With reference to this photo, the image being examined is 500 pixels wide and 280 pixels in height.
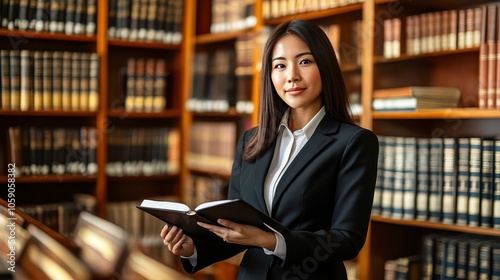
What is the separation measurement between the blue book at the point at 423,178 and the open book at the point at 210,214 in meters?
1.25

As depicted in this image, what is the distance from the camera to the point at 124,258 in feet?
2.75

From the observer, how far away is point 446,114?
237 centimetres

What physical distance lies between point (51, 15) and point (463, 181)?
2.21 m

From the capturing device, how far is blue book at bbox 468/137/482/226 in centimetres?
230

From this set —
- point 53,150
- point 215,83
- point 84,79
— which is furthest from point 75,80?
point 215,83

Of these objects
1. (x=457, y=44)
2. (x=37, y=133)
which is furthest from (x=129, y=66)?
(x=457, y=44)

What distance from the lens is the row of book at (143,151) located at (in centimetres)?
349

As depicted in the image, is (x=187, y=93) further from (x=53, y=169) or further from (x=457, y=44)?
(x=457, y=44)

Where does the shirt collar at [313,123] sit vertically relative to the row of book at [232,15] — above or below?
below

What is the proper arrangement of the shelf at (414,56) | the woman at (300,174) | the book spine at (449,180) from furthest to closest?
1. the shelf at (414,56)
2. the book spine at (449,180)
3. the woman at (300,174)

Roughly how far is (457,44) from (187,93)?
175 centimetres

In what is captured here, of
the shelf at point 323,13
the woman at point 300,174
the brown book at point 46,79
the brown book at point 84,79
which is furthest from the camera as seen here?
the brown book at point 84,79

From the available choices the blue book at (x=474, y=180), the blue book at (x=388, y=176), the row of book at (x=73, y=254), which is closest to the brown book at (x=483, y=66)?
the blue book at (x=474, y=180)

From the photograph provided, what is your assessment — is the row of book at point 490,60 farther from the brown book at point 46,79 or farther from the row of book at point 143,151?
the brown book at point 46,79
